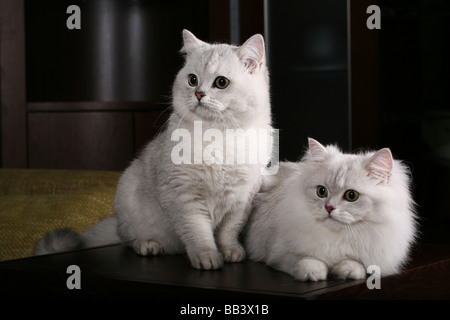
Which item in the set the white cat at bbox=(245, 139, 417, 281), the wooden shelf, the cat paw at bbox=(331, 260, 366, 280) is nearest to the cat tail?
the white cat at bbox=(245, 139, 417, 281)

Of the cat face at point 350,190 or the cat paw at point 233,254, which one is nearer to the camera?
the cat face at point 350,190

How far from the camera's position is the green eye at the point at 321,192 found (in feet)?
3.62

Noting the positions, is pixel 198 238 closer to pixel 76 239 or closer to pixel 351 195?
pixel 351 195

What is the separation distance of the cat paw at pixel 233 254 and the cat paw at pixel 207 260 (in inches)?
2.2

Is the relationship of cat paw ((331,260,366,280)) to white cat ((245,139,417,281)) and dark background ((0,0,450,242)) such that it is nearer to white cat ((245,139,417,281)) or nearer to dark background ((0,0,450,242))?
white cat ((245,139,417,281))

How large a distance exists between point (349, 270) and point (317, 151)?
247mm

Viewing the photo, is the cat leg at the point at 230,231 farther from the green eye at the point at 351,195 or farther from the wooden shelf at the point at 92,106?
the wooden shelf at the point at 92,106

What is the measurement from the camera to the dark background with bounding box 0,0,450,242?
1.94 m

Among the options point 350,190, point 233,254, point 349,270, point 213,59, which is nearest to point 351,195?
point 350,190

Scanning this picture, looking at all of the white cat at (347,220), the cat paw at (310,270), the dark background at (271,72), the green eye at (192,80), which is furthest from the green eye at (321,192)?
the dark background at (271,72)

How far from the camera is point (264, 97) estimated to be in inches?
51.9

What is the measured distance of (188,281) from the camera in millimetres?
1061
